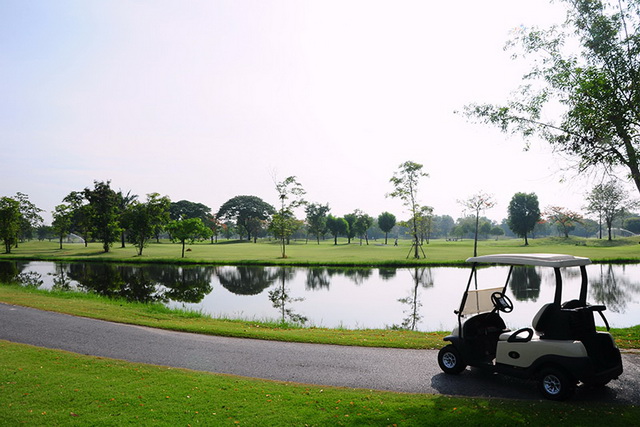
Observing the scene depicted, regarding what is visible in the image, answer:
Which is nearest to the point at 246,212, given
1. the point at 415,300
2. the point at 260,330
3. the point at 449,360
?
the point at 415,300

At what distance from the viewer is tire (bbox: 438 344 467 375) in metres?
7.99

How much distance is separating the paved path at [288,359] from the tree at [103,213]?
5131 cm

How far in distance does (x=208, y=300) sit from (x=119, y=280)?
12.3 m

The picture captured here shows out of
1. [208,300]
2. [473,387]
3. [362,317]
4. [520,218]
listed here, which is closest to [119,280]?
[208,300]

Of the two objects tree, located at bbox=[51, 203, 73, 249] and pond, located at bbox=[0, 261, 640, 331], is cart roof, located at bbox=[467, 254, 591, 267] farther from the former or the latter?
tree, located at bbox=[51, 203, 73, 249]

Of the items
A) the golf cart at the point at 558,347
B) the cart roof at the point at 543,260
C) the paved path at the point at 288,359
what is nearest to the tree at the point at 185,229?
the paved path at the point at 288,359

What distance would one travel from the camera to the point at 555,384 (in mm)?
6637

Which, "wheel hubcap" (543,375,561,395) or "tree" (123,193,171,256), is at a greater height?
"tree" (123,193,171,256)

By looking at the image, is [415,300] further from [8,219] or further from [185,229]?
[8,219]

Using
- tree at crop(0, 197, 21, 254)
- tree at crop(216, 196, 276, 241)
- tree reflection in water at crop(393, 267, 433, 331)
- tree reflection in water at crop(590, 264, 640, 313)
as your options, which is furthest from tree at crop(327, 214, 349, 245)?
tree reflection in water at crop(590, 264, 640, 313)

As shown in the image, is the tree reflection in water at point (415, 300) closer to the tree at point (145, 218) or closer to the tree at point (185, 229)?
the tree at point (185, 229)

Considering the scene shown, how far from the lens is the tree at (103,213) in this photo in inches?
2336

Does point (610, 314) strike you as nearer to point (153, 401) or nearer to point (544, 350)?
point (544, 350)

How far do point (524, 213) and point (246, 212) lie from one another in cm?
7061
